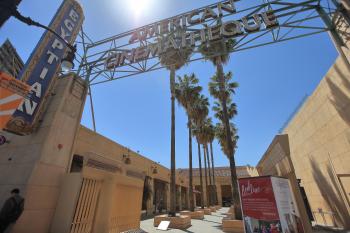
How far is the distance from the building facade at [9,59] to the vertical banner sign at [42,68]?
17.3ft

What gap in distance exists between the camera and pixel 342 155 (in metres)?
9.18

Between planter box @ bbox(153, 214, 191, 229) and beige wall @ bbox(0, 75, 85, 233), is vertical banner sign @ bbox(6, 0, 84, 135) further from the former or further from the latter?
planter box @ bbox(153, 214, 191, 229)

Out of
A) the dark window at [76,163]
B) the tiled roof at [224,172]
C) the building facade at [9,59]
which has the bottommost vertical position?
the dark window at [76,163]

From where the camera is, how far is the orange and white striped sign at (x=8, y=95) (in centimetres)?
422

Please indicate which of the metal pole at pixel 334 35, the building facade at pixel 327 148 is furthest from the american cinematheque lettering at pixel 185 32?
the building facade at pixel 327 148

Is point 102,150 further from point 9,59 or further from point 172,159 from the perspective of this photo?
point 9,59

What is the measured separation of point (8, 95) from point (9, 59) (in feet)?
34.8

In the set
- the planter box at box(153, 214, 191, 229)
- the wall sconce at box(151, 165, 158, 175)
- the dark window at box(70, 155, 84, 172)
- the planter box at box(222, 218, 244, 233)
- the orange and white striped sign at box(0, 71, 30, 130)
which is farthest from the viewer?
the wall sconce at box(151, 165, 158, 175)

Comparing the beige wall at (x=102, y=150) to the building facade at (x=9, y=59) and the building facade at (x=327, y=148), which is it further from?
the building facade at (x=327, y=148)

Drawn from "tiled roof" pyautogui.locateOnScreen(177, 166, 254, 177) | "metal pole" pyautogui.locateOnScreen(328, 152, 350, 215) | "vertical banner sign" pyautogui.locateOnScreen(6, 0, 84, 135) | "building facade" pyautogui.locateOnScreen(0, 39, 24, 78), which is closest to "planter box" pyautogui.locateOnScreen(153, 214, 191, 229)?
"metal pole" pyautogui.locateOnScreen(328, 152, 350, 215)

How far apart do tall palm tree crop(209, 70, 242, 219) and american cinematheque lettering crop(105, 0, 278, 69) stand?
711 cm

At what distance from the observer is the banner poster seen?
4883 mm

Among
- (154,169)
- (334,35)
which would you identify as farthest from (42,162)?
(154,169)

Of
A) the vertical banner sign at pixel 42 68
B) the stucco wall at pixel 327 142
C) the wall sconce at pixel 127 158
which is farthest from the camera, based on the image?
the wall sconce at pixel 127 158
